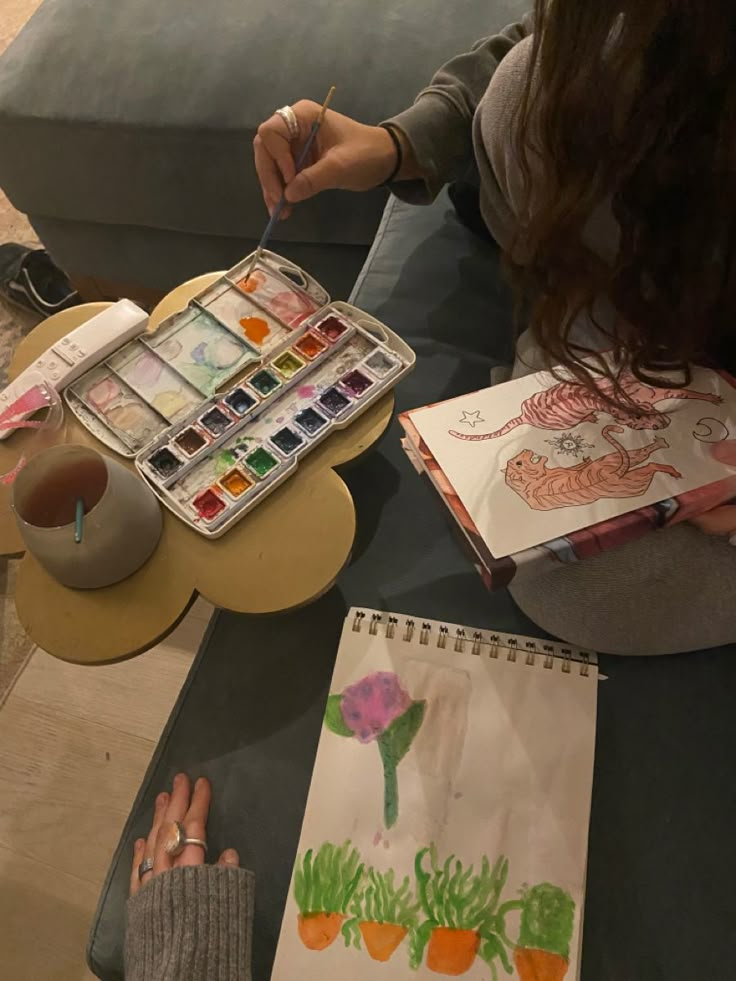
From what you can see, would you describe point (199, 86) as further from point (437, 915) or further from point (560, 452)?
point (437, 915)

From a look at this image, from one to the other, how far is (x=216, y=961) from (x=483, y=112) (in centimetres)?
78

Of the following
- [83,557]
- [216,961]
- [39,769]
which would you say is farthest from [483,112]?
[39,769]

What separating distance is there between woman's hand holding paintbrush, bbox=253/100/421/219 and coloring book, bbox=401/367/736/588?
30 centimetres

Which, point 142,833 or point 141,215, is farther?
point 141,215

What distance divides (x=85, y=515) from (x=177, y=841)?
0.28m

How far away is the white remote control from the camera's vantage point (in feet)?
2.26

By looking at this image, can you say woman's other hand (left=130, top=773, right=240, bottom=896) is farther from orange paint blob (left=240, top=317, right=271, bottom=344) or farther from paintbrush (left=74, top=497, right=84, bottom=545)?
orange paint blob (left=240, top=317, right=271, bottom=344)

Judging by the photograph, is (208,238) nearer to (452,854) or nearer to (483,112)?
(483,112)

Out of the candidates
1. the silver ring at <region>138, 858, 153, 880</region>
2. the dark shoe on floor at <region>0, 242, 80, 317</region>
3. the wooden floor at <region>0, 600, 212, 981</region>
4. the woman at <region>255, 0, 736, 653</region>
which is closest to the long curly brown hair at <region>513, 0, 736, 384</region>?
the woman at <region>255, 0, 736, 653</region>

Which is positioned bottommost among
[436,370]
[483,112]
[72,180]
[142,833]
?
[142,833]

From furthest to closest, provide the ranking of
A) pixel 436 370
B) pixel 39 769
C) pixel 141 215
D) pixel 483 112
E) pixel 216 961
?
1. pixel 141 215
2. pixel 39 769
3. pixel 436 370
4. pixel 483 112
5. pixel 216 961

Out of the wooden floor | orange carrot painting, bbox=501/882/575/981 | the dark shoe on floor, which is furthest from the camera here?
the dark shoe on floor

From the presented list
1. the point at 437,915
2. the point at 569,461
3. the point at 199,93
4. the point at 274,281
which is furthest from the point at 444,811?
the point at 199,93

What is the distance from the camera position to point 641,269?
528 mm
